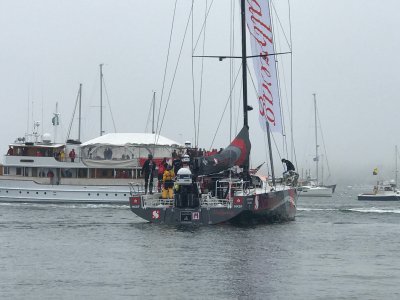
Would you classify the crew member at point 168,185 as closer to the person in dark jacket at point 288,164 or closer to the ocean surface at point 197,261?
the ocean surface at point 197,261

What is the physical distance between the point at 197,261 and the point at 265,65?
24.6 meters

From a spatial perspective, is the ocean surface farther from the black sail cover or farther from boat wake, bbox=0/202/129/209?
boat wake, bbox=0/202/129/209

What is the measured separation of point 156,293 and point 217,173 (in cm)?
2232

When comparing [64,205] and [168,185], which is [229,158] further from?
[64,205]

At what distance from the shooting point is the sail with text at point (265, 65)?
5356 cm

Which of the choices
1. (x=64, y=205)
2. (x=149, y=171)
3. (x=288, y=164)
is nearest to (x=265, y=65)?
(x=288, y=164)

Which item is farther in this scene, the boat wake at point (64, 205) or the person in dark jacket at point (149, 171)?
the boat wake at point (64, 205)

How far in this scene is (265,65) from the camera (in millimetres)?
54938

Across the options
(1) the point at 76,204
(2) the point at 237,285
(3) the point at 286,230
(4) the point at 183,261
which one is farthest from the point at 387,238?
(1) the point at 76,204

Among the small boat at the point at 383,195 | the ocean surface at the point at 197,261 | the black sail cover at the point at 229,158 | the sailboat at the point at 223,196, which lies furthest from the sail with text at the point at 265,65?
the small boat at the point at 383,195

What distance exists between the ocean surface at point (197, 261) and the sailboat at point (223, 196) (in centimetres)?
69

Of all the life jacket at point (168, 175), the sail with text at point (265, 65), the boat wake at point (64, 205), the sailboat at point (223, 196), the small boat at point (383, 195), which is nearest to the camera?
the sailboat at point (223, 196)

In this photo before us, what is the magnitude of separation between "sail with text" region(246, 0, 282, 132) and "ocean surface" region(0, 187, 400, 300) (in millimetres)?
7430

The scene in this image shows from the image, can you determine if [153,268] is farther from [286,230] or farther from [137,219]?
[137,219]
